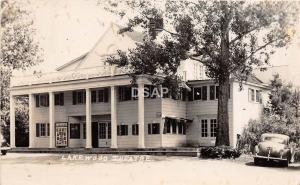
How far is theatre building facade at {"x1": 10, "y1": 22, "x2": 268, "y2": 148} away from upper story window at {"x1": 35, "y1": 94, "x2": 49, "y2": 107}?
14cm

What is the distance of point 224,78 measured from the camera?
16.9 metres

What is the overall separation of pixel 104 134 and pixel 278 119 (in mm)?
12234

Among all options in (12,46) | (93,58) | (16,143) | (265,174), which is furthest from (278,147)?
(16,143)

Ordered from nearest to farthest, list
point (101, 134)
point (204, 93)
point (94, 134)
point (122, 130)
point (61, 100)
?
point (204, 93)
point (122, 130)
point (101, 134)
point (94, 134)
point (61, 100)

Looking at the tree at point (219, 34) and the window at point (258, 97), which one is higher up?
the tree at point (219, 34)

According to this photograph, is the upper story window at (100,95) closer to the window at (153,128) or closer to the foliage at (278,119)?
the window at (153,128)

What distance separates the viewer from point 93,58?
2575cm

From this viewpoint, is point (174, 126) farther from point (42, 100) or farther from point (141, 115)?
point (42, 100)

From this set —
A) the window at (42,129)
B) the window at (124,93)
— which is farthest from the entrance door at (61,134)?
the window at (124,93)

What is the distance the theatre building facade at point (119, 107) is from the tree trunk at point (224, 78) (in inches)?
192

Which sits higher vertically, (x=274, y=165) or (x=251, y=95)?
(x=251, y=95)

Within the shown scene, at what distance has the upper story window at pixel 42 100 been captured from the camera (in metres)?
27.8

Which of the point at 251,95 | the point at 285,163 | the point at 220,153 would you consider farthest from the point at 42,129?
the point at 285,163

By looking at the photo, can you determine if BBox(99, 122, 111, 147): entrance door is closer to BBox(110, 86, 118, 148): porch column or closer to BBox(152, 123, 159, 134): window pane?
BBox(110, 86, 118, 148): porch column
